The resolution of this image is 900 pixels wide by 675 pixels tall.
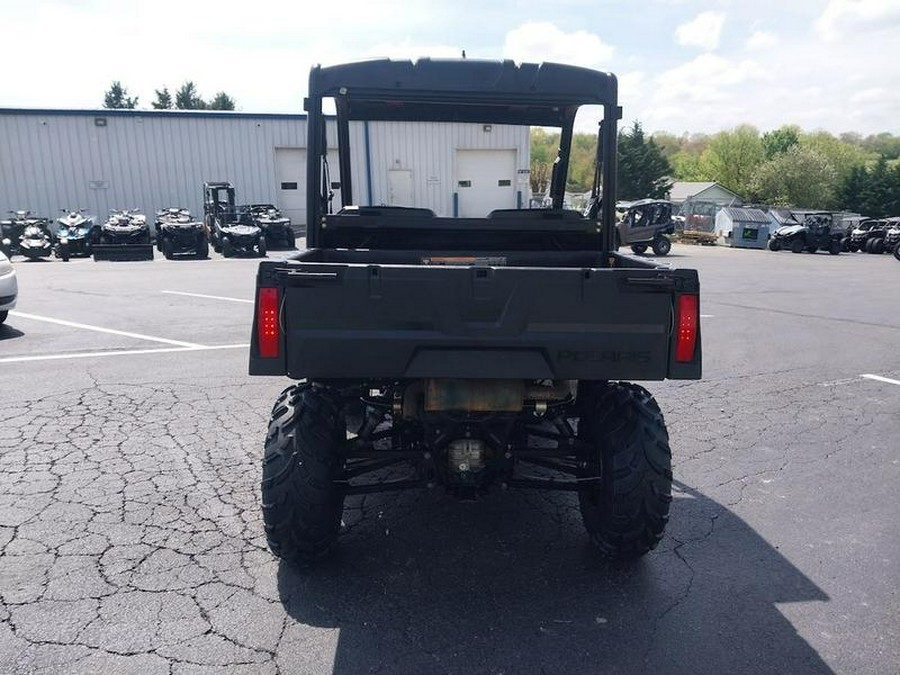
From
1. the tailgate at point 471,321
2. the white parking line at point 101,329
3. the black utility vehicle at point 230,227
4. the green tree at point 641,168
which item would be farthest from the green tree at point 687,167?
the tailgate at point 471,321

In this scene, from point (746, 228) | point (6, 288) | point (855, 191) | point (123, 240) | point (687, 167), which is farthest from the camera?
point (687, 167)

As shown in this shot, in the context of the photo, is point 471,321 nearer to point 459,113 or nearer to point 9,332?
point 459,113

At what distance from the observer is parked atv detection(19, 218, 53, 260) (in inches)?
745

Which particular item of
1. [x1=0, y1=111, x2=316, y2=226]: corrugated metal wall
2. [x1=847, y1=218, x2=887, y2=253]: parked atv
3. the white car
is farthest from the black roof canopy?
[x1=847, y1=218, x2=887, y2=253]: parked atv

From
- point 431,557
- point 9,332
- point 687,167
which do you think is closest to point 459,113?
point 431,557

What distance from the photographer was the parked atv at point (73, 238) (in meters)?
19.2

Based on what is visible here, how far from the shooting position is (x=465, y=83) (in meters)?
3.55

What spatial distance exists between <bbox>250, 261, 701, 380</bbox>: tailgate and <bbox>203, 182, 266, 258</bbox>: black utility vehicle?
717 inches

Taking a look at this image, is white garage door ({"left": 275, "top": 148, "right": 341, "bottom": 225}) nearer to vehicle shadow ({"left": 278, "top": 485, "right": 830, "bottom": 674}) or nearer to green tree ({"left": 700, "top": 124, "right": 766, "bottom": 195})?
vehicle shadow ({"left": 278, "top": 485, "right": 830, "bottom": 674})

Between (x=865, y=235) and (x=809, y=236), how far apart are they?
2.52 m

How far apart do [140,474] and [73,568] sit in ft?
3.72

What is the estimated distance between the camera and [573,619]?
286 centimetres

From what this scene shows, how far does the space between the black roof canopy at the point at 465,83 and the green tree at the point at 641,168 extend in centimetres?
5313

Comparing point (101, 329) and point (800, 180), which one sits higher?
point (800, 180)
